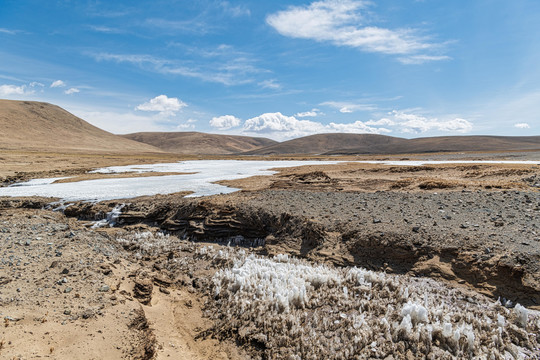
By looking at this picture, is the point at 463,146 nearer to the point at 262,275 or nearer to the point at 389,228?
the point at 389,228

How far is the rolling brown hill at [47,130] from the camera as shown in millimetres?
100356

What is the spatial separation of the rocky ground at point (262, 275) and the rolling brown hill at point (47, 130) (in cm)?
10230

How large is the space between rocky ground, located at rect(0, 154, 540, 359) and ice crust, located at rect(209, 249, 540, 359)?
0.03 m

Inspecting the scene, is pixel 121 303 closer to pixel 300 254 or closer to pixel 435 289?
pixel 300 254

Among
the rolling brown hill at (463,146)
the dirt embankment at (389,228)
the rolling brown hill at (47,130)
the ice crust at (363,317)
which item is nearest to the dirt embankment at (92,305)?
the ice crust at (363,317)

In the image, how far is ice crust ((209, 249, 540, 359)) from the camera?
14.8ft

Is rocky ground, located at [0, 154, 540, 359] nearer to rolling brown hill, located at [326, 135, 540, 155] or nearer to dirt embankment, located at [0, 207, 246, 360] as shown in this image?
dirt embankment, located at [0, 207, 246, 360]

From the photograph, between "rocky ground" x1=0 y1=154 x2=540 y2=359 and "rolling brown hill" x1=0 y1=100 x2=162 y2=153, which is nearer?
"rocky ground" x1=0 y1=154 x2=540 y2=359

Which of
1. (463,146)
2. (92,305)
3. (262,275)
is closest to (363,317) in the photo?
(262,275)

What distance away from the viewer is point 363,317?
5227 millimetres

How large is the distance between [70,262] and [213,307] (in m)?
3.38

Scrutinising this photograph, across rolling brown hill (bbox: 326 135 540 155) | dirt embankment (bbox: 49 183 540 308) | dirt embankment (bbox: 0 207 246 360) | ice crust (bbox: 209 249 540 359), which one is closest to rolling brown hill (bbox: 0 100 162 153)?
dirt embankment (bbox: 49 183 540 308)

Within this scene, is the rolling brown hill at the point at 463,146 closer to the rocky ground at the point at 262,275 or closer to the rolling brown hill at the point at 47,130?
the rolling brown hill at the point at 47,130

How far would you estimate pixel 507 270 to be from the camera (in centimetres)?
590
